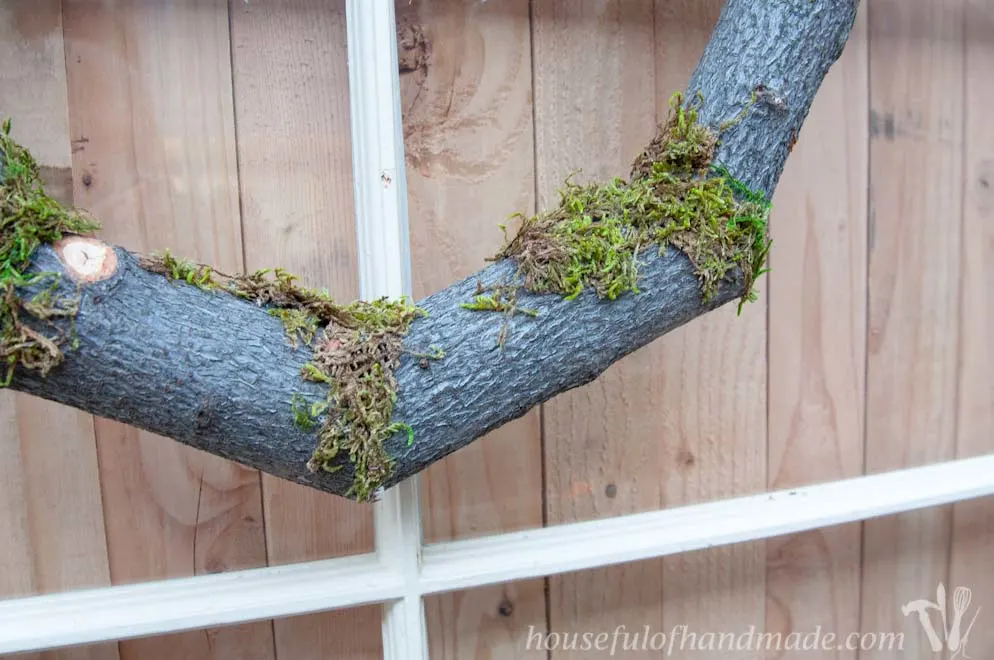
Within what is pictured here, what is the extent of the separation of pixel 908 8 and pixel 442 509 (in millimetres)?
1052

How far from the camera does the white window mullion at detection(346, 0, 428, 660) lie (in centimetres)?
65

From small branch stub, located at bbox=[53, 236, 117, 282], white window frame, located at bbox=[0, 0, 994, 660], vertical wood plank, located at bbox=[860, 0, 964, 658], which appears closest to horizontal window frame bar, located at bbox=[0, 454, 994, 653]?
white window frame, located at bbox=[0, 0, 994, 660]

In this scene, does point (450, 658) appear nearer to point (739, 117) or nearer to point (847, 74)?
point (739, 117)

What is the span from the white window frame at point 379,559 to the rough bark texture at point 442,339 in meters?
0.12

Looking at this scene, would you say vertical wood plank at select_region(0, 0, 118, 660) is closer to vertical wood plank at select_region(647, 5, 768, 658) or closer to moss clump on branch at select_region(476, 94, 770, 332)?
moss clump on branch at select_region(476, 94, 770, 332)

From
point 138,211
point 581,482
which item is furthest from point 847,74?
point 138,211

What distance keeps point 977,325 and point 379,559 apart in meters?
1.05

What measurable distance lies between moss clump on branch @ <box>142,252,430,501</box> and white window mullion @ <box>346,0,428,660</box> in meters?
0.09

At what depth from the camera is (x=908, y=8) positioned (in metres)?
0.99

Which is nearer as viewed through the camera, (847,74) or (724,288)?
(724,288)

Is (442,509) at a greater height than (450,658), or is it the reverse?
(442,509)

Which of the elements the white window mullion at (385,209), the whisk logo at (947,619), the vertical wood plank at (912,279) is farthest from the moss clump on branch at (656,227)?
the whisk logo at (947,619)

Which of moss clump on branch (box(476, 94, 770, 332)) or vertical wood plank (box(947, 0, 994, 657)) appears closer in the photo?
moss clump on branch (box(476, 94, 770, 332))

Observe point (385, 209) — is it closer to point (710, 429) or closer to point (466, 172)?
point (466, 172)
